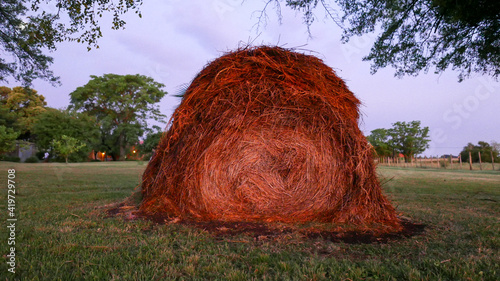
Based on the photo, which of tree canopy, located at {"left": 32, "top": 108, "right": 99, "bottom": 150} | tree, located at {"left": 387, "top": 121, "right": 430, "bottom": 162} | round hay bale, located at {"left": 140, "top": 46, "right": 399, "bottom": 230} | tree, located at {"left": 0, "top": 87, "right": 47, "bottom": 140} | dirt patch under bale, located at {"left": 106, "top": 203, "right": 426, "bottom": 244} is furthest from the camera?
tree, located at {"left": 387, "top": 121, "right": 430, "bottom": 162}

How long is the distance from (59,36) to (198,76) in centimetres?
523

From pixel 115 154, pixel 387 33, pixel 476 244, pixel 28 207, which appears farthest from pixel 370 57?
pixel 115 154

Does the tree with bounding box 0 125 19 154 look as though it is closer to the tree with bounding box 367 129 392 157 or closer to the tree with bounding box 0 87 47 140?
the tree with bounding box 0 87 47 140

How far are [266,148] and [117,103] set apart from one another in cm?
4488

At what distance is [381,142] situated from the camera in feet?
196

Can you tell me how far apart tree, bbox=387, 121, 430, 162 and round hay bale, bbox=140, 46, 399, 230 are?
56370mm

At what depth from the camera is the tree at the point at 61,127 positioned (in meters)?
32.2

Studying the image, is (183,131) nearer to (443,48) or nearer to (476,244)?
(476,244)

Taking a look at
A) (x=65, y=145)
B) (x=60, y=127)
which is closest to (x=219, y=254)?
(x=65, y=145)

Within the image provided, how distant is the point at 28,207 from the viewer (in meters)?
4.90

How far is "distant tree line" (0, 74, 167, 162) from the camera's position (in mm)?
33188

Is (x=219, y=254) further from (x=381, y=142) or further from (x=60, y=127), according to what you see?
(x=381, y=142)

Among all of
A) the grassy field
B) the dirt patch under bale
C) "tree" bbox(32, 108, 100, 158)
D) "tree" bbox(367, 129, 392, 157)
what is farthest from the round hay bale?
"tree" bbox(367, 129, 392, 157)

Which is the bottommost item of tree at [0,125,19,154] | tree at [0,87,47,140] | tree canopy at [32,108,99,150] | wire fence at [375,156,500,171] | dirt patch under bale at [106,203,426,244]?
dirt patch under bale at [106,203,426,244]
